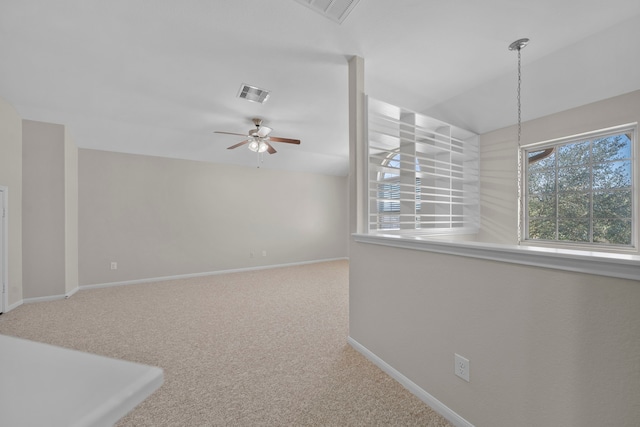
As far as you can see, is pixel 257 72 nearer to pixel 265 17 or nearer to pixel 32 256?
pixel 265 17

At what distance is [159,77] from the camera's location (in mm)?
2631

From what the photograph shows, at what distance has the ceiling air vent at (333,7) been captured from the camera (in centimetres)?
176

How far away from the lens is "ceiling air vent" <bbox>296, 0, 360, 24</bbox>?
5.76 feet

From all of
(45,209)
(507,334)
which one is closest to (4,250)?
(45,209)

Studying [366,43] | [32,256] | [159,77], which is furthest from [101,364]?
[32,256]

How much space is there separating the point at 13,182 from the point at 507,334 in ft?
17.2

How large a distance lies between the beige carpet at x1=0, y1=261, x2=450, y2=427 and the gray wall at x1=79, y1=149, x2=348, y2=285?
1.98 ft

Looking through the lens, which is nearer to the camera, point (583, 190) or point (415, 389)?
point (415, 389)

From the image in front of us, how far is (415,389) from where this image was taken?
166 cm

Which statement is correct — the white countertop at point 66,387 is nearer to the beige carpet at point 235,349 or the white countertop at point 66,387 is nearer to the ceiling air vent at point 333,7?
the beige carpet at point 235,349

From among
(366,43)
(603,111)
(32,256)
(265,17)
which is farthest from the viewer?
(32,256)

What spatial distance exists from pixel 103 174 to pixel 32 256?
1471mm

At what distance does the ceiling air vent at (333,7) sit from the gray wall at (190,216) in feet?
12.7

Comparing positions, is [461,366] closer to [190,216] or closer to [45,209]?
[190,216]
